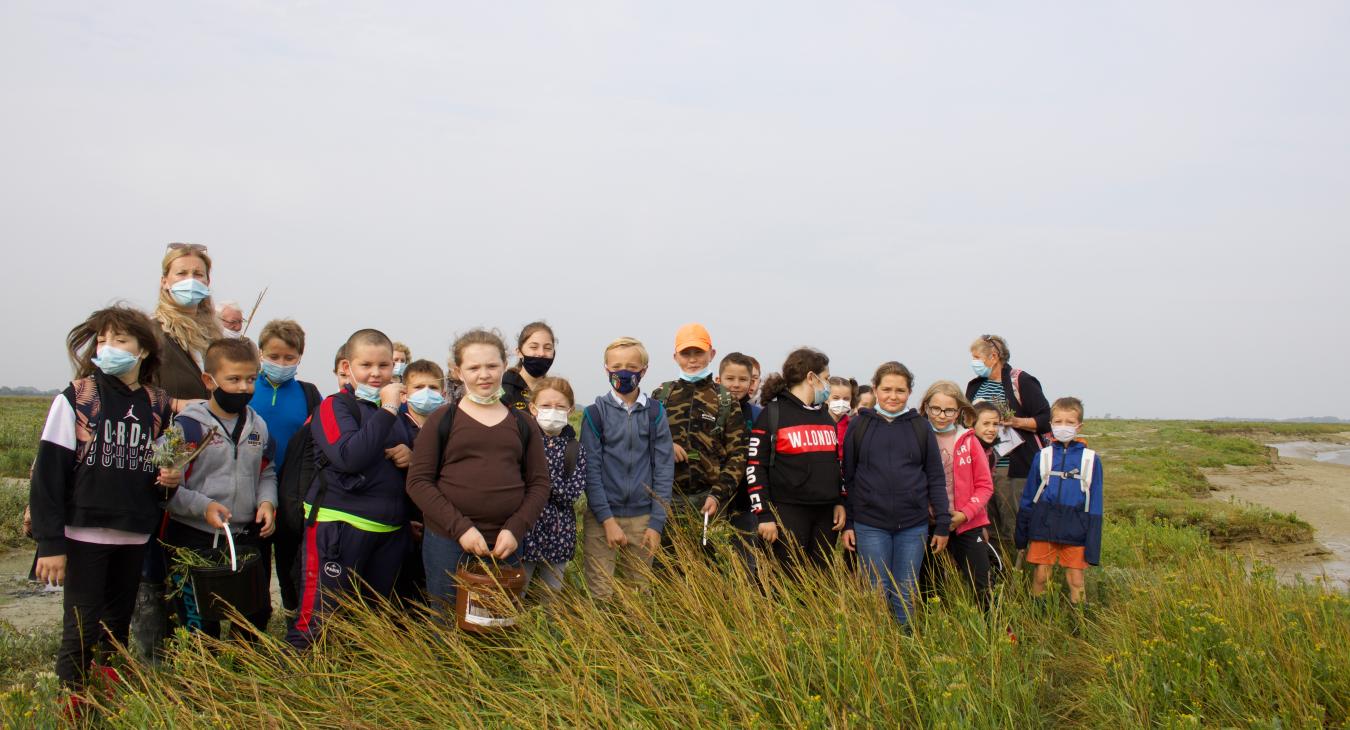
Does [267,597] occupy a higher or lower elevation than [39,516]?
lower

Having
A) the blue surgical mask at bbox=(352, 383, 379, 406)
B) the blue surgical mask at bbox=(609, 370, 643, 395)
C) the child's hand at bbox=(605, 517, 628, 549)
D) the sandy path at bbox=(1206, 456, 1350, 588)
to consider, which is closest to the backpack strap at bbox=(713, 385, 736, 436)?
the blue surgical mask at bbox=(609, 370, 643, 395)

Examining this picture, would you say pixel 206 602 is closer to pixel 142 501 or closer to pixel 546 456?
pixel 142 501

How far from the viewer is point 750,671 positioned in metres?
3.50

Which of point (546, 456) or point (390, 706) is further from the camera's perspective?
point (546, 456)

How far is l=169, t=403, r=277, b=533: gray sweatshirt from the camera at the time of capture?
14.0 feet

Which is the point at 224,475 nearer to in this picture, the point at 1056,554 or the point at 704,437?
the point at 704,437

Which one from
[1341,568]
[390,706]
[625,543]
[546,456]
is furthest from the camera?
[1341,568]

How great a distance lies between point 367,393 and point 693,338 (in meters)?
2.27

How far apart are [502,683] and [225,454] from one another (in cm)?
203

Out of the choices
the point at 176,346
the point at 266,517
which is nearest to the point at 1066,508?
the point at 266,517

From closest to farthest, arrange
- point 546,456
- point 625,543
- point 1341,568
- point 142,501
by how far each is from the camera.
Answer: point 142,501 < point 546,456 < point 625,543 < point 1341,568

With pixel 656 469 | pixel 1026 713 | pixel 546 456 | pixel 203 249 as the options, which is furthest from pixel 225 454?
pixel 1026 713

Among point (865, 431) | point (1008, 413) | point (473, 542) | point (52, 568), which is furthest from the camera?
point (1008, 413)

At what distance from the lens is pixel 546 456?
4.61 metres
